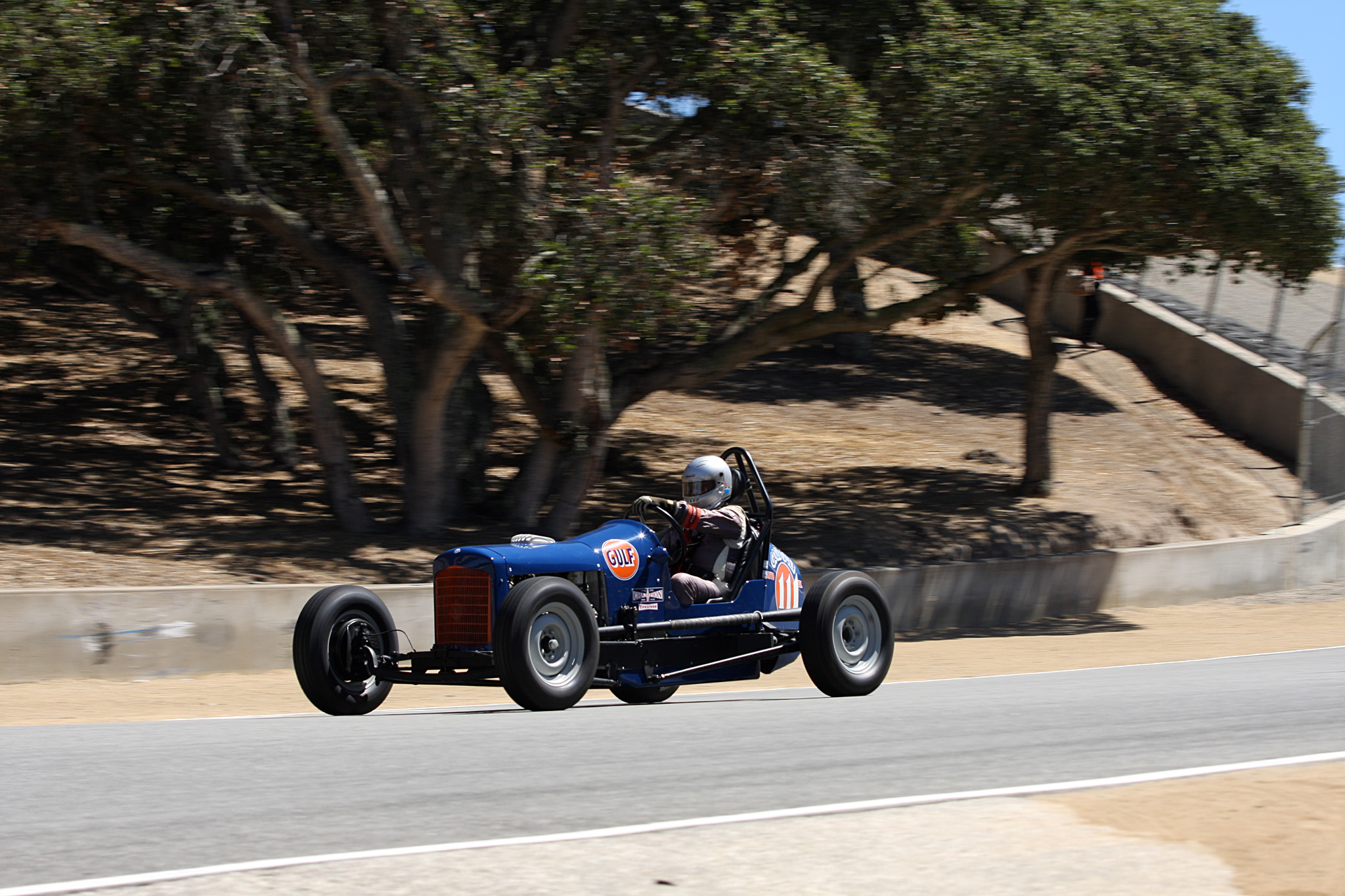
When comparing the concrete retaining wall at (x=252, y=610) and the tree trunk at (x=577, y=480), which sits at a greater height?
the tree trunk at (x=577, y=480)

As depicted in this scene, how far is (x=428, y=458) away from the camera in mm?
17062

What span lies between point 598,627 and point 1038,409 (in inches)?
595

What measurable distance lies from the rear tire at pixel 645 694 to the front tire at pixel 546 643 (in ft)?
4.42

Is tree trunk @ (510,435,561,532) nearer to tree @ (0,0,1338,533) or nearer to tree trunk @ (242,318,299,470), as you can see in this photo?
tree @ (0,0,1338,533)

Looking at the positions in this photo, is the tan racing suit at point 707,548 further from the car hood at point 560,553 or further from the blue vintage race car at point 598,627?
the car hood at point 560,553

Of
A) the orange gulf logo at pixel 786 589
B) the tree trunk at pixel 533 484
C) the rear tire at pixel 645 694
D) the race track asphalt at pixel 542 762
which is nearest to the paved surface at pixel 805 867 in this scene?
the race track asphalt at pixel 542 762

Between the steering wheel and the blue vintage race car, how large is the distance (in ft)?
0.04

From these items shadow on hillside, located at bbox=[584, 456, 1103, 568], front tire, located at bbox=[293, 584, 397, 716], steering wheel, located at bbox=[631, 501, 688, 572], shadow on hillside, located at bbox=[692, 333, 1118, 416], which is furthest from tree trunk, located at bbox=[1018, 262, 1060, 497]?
front tire, located at bbox=[293, 584, 397, 716]

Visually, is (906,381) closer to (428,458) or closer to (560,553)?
(428,458)

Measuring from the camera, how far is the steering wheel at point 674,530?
9.44 meters

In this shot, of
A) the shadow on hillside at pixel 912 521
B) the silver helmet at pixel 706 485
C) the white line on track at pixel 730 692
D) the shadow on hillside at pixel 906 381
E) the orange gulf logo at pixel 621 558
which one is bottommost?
the white line on track at pixel 730 692

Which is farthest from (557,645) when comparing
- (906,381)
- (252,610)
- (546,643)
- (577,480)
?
(906,381)

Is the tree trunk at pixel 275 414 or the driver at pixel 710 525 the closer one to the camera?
the driver at pixel 710 525

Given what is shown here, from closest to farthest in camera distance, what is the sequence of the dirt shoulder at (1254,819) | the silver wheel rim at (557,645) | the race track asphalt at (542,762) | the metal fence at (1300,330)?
the dirt shoulder at (1254,819)
the race track asphalt at (542,762)
the silver wheel rim at (557,645)
the metal fence at (1300,330)
